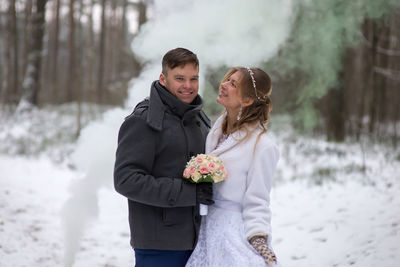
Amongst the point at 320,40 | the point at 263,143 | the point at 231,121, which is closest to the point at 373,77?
the point at 320,40

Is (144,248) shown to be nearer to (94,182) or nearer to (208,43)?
(94,182)

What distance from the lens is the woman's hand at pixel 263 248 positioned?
190 cm

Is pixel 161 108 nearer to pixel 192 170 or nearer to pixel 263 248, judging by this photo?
pixel 192 170

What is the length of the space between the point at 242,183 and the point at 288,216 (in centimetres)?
363

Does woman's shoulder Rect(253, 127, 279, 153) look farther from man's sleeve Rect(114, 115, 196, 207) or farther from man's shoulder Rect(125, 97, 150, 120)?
man's shoulder Rect(125, 97, 150, 120)

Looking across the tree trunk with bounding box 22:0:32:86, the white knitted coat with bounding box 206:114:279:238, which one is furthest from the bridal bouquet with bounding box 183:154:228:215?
the tree trunk with bounding box 22:0:32:86

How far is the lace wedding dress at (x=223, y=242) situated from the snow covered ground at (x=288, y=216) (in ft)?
7.15

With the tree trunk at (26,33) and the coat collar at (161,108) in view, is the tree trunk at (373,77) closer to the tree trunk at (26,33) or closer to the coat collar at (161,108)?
the coat collar at (161,108)

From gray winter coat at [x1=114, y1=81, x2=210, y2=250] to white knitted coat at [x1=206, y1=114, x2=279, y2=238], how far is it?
20 centimetres

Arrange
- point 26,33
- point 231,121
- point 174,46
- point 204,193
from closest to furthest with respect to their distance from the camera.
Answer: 1. point 204,193
2. point 231,121
3. point 174,46
4. point 26,33

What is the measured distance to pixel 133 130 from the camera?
1983 millimetres

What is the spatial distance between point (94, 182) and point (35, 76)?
35.0 feet

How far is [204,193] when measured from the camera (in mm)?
2020

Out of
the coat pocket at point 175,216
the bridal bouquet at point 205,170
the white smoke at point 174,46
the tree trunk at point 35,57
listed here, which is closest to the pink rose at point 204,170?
the bridal bouquet at point 205,170
